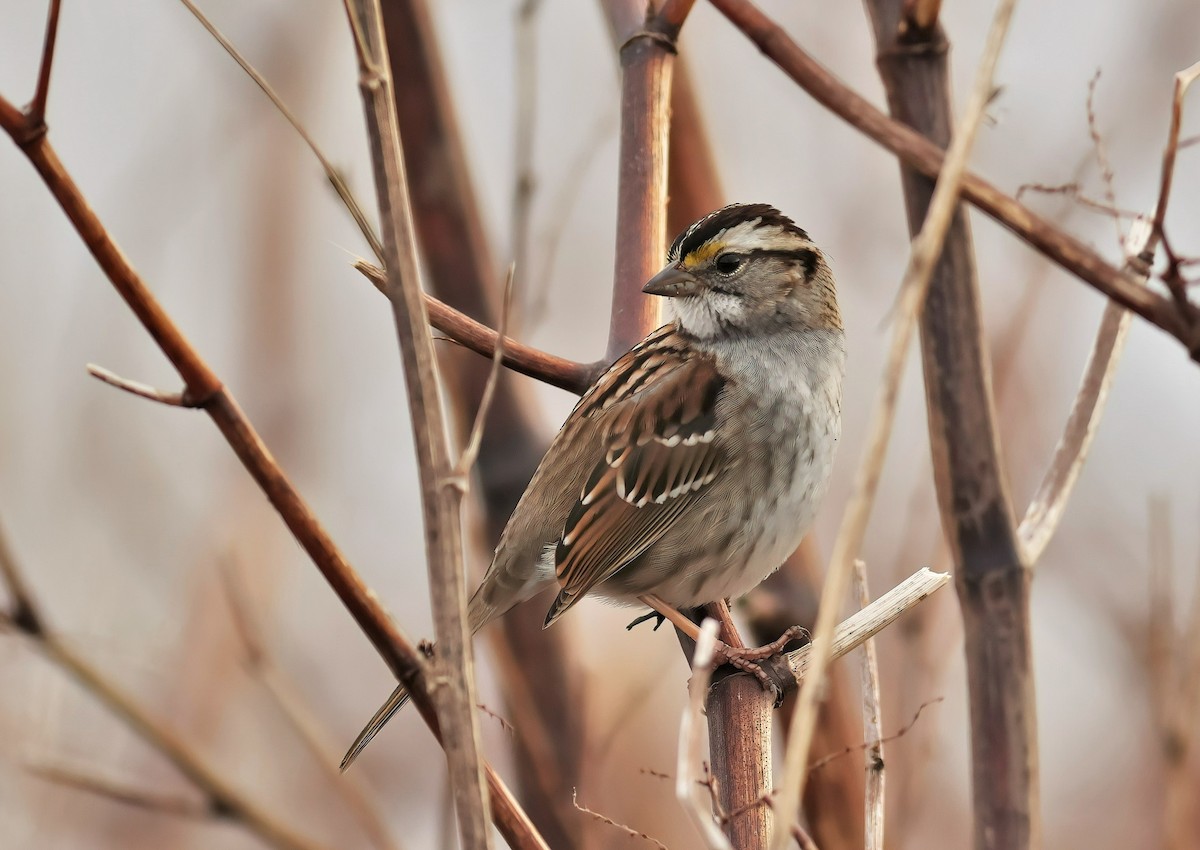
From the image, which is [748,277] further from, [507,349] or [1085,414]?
[1085,414]

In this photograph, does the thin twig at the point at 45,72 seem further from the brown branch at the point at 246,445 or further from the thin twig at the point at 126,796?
the thin twig at the point at 126,796

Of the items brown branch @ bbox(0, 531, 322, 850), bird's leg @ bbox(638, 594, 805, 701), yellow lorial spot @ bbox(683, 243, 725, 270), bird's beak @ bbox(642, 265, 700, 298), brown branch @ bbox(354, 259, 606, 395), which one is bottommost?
brown branch @ bbox(0, 531, 322, 850)

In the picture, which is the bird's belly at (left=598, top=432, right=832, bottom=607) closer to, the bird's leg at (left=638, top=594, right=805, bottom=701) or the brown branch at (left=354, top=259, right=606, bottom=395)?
the bird's leg at (left=638, top=594, right=805, bottom=701)

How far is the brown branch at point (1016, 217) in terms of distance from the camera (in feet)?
3.83

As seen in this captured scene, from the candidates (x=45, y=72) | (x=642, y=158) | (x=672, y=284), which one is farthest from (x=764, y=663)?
(x=45, y=72)

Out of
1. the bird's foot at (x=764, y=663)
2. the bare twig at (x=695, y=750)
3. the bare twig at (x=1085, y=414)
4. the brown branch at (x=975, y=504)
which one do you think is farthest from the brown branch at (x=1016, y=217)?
the bird's foot at (x=764, y=663)

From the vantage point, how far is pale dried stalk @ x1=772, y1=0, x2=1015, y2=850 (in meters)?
1.03

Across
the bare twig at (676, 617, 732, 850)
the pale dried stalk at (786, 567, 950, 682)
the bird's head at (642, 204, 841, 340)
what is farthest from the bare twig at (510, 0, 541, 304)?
the bare twig at (676, 617, 732, 850)

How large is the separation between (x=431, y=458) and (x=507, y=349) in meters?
1.13

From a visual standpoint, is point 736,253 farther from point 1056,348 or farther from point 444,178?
point 1056,348

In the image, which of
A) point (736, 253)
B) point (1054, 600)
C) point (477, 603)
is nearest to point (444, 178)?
point (736, 253)

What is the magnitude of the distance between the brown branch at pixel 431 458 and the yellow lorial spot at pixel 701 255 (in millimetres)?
1825

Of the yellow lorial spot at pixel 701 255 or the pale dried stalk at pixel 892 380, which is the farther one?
the yellow lorial spot at pixel 701 255

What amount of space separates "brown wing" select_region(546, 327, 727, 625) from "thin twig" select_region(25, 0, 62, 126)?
1.59m
